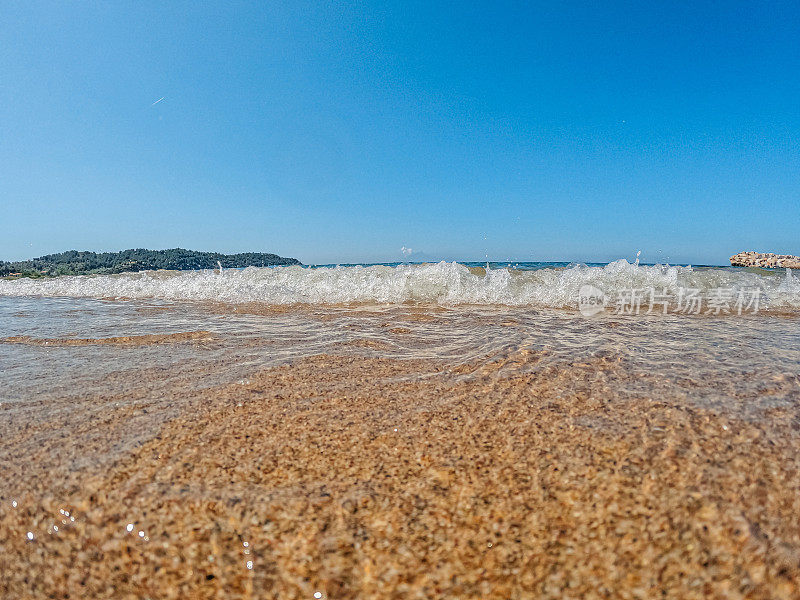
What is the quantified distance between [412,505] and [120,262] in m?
18.8

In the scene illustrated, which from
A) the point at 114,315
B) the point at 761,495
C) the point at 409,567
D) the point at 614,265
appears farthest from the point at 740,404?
the point at 614,265

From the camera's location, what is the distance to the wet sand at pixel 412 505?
91cm

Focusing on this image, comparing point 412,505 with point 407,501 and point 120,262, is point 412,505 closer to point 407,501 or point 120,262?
point 407,501

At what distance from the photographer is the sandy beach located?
909 mm

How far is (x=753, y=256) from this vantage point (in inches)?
957

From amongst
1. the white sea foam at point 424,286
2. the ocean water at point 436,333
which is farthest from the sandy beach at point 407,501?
the white sea foam at point 424,286

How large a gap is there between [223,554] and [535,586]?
2.39ft

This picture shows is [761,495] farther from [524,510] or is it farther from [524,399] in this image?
[524,399]

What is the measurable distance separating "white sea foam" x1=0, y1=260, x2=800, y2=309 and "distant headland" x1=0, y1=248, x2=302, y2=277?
454cm

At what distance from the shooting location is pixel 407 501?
112 centimetres

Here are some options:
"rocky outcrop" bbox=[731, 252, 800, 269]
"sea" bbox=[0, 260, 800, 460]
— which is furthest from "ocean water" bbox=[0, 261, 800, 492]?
"rocky outcrop" bbox=[731, 252, 800, 269]

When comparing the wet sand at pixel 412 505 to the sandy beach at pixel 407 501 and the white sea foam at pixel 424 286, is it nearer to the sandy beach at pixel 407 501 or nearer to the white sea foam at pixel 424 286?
the sandy beach at pixel 407 501

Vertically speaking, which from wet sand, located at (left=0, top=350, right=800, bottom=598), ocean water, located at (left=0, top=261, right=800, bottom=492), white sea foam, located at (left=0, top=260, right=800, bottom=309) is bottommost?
wet sand, located at (left=0, top=350, right=800, bottom=598)

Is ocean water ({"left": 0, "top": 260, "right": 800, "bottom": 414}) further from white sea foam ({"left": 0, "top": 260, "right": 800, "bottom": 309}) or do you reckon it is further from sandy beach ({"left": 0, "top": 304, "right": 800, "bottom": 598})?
sandy beach ({"left": 0, "top": 304, "right": 800, "bottom": 598})
